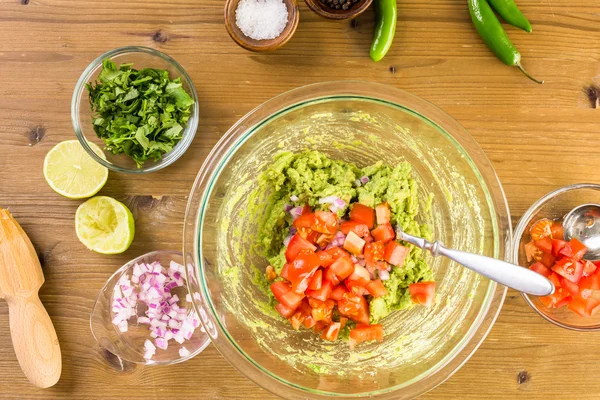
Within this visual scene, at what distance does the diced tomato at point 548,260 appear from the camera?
2.44 metres

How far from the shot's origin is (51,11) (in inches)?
101

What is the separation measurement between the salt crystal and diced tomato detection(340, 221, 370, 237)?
0.87 metres

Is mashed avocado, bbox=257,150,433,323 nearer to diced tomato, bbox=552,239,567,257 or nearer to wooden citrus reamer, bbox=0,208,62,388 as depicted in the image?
diced tomato, bbox=552,239,567,257

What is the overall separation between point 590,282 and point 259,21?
1780 mm

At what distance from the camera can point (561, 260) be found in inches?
94.3

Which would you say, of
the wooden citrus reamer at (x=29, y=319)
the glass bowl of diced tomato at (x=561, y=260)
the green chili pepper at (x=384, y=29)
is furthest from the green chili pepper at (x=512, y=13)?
the wooden citrus reamer at (x=29, y=319)

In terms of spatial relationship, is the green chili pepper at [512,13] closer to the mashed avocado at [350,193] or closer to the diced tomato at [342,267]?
the mashed avocado at [350,193]

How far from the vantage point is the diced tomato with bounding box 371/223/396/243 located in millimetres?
2234

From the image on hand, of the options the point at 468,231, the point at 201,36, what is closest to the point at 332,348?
the point at 468,231

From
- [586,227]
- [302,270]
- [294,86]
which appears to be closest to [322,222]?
[302,270]

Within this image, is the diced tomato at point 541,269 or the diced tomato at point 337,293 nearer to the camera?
the diced tomato at point 337,293

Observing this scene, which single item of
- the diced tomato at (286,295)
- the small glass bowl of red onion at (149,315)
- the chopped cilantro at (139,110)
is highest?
the chopped cilantro at (139,110)

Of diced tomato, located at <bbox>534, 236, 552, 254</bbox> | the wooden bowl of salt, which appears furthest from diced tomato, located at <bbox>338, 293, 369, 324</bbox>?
the wooden bowl of salt

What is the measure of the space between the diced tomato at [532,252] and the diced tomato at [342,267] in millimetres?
841
